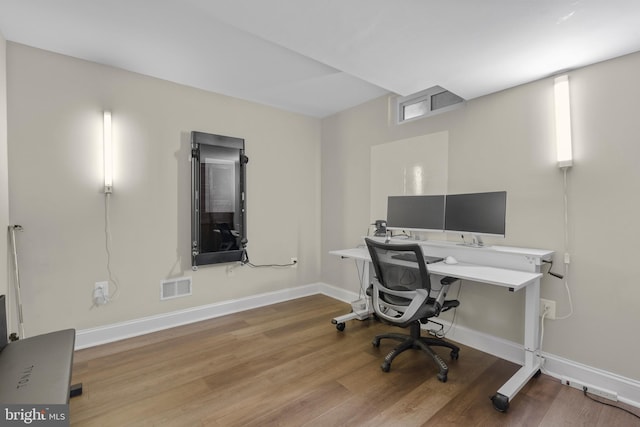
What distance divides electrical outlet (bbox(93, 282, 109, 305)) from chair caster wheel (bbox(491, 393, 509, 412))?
312 cm

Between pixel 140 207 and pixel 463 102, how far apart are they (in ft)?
10.5

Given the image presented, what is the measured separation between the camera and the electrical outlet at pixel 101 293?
259 cm

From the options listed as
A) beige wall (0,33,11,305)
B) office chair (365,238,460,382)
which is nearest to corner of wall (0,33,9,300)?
beige wall (0,33,11,305)

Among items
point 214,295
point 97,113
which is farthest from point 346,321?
point 97,113

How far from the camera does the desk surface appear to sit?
1.85 m

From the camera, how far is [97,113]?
2.60m

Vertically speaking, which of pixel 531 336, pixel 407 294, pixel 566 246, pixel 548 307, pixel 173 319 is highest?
pixel 566 246

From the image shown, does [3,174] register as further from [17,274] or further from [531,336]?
[531,336]

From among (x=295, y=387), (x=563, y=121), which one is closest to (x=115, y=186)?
(x=295, y=387)

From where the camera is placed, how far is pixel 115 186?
2695mm

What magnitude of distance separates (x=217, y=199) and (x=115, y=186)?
93 centimetres

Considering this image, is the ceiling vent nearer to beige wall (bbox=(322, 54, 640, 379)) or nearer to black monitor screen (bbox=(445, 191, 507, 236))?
beige wall (bbox=(322, 54, 640, 379))

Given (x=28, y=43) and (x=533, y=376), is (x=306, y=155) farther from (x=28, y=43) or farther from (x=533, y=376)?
(x=533, y=376)

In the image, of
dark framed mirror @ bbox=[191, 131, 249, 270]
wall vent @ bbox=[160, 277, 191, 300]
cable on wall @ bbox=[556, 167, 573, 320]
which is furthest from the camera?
dark framed mirror @ bbox=[191, 131, 249, 270]
